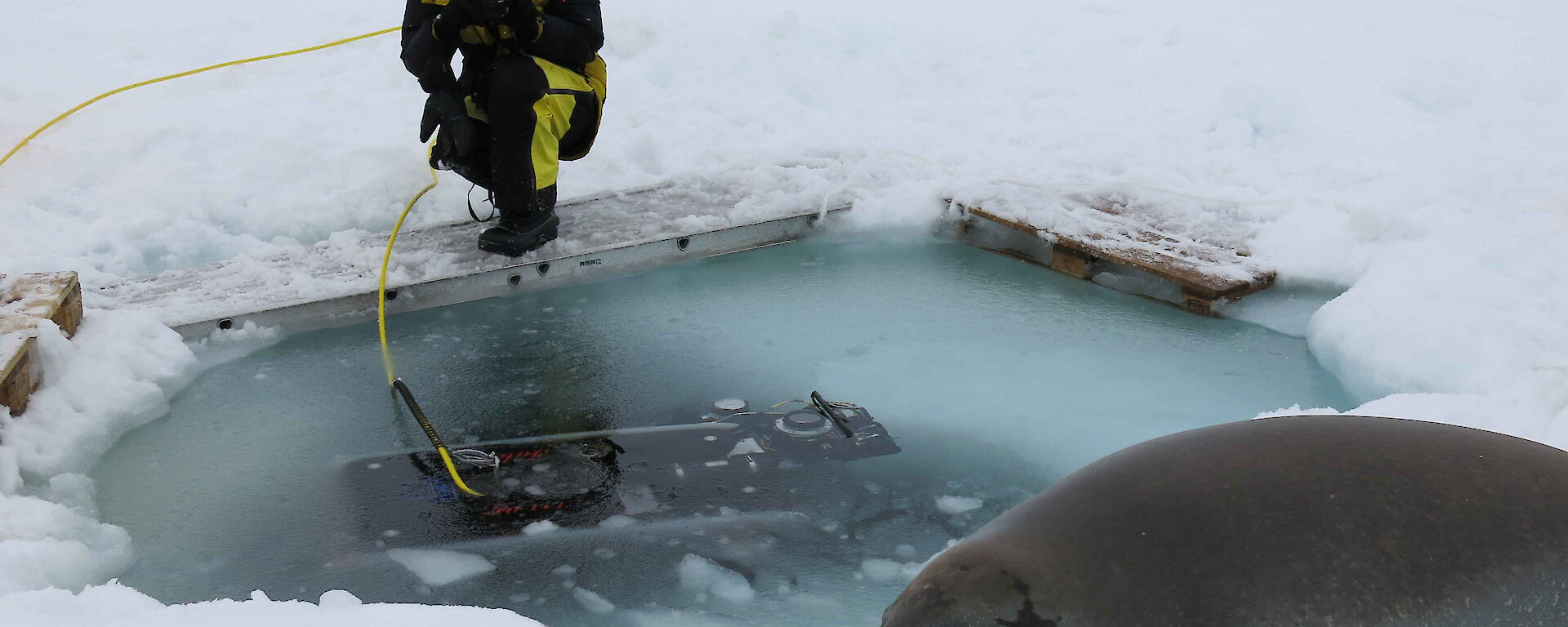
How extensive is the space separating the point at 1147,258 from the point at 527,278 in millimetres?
1858

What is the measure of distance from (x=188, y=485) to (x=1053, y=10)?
5.49m

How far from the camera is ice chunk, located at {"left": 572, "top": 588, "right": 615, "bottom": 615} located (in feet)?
6.63

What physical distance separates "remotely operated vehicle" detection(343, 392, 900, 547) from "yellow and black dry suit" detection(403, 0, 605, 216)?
3.80 feet

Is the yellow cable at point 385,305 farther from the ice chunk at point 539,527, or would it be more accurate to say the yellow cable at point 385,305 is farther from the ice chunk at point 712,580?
the ice chunk at point 712,580

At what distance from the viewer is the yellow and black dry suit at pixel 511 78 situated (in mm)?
3379

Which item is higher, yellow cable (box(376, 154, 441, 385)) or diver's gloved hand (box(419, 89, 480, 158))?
diver's gloved hand (box(419, 89, 480, 158))

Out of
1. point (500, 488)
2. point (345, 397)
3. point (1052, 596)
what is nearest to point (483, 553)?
point (500, 488)

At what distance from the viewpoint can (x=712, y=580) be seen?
6.89ft

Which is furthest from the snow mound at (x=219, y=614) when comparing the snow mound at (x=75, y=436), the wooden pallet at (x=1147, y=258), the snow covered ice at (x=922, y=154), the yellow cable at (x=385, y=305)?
the wooden pallet at (x=1147, y=258)

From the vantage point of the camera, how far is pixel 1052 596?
119 cm

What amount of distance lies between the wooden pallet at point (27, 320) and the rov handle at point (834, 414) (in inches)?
66.3

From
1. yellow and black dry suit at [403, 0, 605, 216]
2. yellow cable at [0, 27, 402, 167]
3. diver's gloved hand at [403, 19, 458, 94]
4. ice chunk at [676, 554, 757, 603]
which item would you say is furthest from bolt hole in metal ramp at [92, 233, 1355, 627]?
yellow cable at [0, 27, 402, 167]

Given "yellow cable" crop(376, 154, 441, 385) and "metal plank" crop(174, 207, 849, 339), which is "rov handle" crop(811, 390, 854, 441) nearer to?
"yellow cable" crop(376, 154, 441, 385)

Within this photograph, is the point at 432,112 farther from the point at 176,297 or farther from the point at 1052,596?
the point at 1052,596
